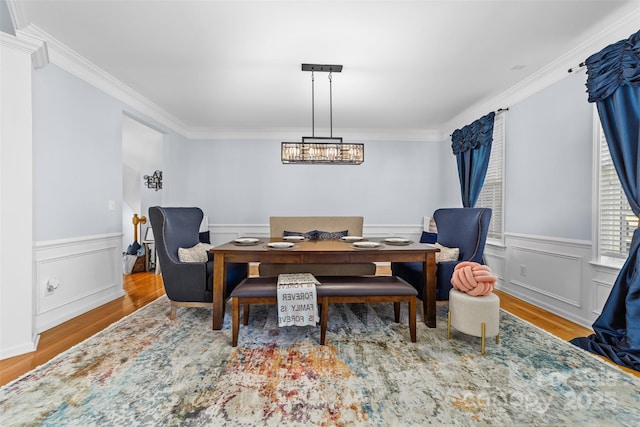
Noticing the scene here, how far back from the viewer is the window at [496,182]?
3.84 meters

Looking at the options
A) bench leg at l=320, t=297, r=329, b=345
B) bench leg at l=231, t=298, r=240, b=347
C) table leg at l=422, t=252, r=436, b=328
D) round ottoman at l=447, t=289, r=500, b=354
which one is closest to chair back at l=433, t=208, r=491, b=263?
table leg at l=422, t=252, r=436, b=328

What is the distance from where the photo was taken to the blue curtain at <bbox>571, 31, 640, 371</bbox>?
200cm

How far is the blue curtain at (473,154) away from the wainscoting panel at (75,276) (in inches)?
186

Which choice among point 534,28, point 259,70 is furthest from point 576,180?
point 259,70

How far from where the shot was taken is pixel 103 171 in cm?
319

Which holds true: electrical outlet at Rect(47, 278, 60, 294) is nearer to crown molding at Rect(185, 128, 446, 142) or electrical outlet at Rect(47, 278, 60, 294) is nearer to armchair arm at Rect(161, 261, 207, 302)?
armchair arm at Rect(161, 261, 207, 302)

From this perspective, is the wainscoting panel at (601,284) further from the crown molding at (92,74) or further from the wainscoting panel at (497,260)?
the crown molding at (92,74)

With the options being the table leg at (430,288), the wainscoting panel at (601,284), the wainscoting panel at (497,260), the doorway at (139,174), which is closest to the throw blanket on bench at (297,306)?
the table leg at (430,288)

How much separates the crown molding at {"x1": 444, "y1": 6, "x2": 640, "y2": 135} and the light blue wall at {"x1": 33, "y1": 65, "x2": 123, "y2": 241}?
4726 millimetres

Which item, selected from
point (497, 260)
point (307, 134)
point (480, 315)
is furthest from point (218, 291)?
point (307, 134)

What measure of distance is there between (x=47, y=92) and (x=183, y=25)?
4.61 ft

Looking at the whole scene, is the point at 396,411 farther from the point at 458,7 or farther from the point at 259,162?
the point at 259,162

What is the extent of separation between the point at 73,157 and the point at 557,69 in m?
4.83

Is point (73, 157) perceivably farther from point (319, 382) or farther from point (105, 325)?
point (319, 382)
